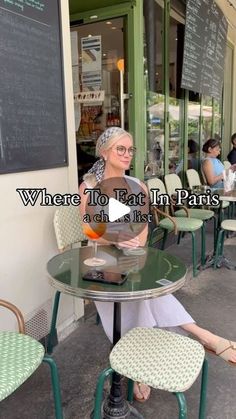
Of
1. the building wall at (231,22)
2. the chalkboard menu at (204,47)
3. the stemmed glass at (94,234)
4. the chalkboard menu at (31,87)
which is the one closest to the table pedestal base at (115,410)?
the stemmed glass at (94,234)

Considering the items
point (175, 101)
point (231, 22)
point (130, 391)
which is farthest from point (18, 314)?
point (231, 22)

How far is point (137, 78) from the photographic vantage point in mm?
3301

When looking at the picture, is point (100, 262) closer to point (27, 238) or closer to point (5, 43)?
point (27, 238)

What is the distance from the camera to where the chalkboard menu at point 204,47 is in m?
3.86

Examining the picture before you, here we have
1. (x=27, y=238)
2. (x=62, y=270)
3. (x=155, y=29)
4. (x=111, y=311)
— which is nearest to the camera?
(x=62, y=270)

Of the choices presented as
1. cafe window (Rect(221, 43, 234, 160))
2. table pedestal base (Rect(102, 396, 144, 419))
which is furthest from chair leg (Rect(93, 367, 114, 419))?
cafe window (Rect(221, 43, 234, 160))

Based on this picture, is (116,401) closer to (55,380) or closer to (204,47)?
(55,380)

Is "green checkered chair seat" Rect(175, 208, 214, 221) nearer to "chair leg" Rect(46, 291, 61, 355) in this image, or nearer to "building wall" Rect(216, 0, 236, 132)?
"chair leg" Rect(46, 291, 61, 355)

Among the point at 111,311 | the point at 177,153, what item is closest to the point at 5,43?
the point at 111,311

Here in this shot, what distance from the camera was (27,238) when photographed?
1.91 meters

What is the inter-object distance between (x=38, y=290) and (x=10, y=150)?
0.82 meters

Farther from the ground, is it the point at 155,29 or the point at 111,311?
the point at 155,29

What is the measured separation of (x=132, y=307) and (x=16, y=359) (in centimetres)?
64

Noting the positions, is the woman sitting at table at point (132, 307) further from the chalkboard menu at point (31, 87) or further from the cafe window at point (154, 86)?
the cafe window at point (154, 86)
